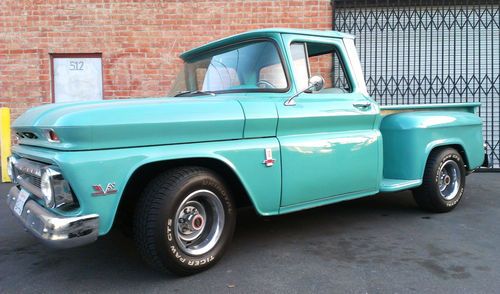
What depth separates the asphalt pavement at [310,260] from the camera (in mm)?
2896

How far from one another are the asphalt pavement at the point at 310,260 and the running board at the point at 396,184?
404 millimetres

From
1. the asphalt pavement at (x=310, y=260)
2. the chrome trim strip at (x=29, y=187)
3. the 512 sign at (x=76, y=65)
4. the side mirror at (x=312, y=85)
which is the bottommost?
the asphalt pavement at (x=310, y=260)

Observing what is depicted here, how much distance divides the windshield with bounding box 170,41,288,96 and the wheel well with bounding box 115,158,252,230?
2.47 ft

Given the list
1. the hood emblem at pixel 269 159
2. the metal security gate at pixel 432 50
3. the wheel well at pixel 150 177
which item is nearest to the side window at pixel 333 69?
the hood emblem at pixel 269 159

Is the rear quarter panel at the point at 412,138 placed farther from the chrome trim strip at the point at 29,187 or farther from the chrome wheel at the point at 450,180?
the chrome trim strip at the point at 29,187

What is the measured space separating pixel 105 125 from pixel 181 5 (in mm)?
6051

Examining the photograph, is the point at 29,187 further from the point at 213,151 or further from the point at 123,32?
the point at 123,32

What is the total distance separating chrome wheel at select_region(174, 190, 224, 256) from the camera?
2.96 meters

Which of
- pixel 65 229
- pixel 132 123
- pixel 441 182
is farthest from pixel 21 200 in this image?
pixel 441 182

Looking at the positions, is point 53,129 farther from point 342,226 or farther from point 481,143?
point 481,143

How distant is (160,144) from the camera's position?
2.85m

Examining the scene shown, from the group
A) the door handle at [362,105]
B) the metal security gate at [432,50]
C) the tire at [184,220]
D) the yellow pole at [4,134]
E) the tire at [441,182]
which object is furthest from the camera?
the metal security gate at [432,50]

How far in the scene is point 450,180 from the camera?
4883 millimetres

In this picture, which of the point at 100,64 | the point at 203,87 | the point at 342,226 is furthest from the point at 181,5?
the point at 342,226
